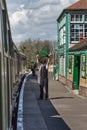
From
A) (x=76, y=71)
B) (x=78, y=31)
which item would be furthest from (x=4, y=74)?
(x=78, y=31)

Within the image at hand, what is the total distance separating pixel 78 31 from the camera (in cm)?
4341

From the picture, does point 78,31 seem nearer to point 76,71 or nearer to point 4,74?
point 76,71

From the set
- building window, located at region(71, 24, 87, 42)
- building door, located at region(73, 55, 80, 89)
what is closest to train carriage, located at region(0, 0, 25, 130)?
building door, located at region(73, 55, 80, 89)

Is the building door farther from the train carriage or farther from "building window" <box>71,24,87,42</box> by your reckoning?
the train carriage

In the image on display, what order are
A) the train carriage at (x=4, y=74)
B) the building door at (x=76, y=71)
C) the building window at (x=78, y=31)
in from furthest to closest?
the building window at (x=78, y=31) → the building door at (x=76, y=71) → the train carriage at (x=4, y=74)

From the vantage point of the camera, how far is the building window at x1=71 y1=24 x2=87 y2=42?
43.7 m

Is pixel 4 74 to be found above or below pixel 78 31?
below

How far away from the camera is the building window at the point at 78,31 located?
143 feet

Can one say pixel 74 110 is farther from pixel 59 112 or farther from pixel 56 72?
pixel 56 72

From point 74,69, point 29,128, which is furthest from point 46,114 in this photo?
point 74,69

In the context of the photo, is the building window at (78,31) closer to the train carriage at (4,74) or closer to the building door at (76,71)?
the building door at (76,71)

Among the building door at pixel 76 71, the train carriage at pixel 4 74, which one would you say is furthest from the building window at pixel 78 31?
the train carriage at pixel 4 74

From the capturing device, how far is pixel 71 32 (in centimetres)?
4384

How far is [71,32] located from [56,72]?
12.7m
